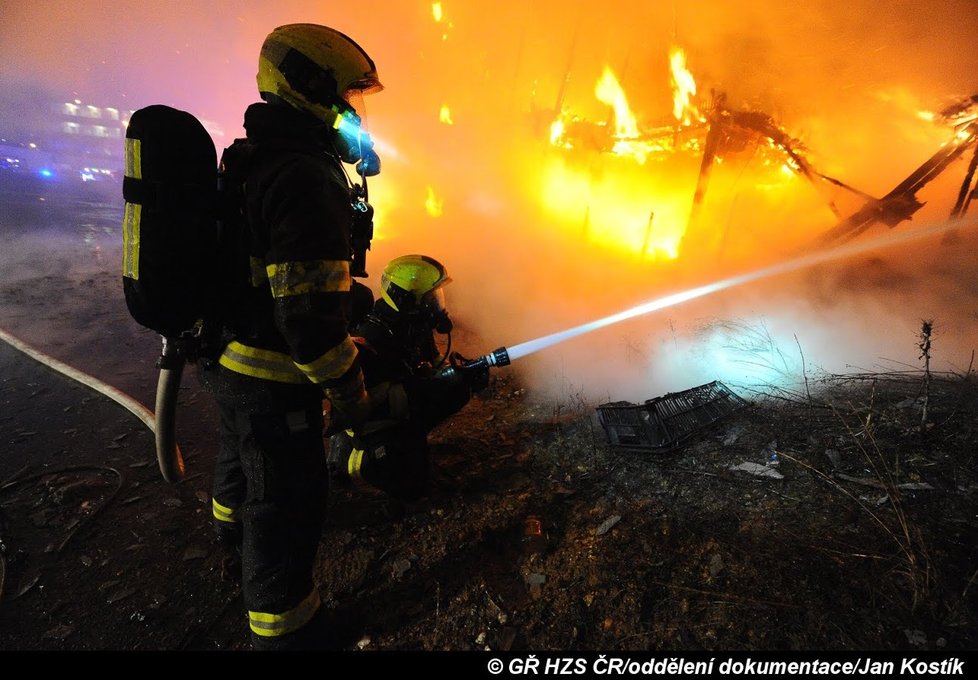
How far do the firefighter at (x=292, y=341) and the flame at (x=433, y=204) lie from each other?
13.9 metres

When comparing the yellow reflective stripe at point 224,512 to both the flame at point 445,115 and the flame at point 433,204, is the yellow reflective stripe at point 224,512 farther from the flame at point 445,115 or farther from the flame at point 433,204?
the flame at point 445,115

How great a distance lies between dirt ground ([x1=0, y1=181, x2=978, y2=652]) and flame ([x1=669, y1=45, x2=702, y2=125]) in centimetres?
820

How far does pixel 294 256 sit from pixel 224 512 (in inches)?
81.5

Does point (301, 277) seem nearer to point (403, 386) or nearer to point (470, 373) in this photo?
point (403, 386)

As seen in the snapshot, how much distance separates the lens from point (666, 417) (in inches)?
150

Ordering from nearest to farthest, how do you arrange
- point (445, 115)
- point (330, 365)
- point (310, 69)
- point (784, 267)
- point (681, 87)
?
point (330, 365), point (310, 69), point (784, 267), point (681, 87), point (445, 115)

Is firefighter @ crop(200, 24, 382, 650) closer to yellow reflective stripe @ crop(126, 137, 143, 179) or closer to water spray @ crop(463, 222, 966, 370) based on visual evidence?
yellow reflective stripe @ crop(126, 137, 143, 179)

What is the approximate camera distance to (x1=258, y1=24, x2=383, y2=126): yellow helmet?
2.15 meters

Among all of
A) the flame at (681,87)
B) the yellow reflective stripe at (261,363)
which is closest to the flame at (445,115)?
the flame at (681,87)

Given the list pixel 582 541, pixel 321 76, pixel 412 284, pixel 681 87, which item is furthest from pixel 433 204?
pixel 582 541

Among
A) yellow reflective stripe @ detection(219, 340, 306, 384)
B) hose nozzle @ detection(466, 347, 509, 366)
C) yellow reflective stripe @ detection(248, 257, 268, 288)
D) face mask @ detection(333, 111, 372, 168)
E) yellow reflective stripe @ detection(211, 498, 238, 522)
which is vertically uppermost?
face mask @ detection(333, 111, 372, 168)

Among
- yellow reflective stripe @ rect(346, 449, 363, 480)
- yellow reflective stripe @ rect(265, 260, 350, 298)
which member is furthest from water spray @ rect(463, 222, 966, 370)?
yellow reflective stripe @ rect(265, 260, 350, 298)

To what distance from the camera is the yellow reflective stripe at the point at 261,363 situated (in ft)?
7.22

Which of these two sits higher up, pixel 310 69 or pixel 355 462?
pixel 310 69
